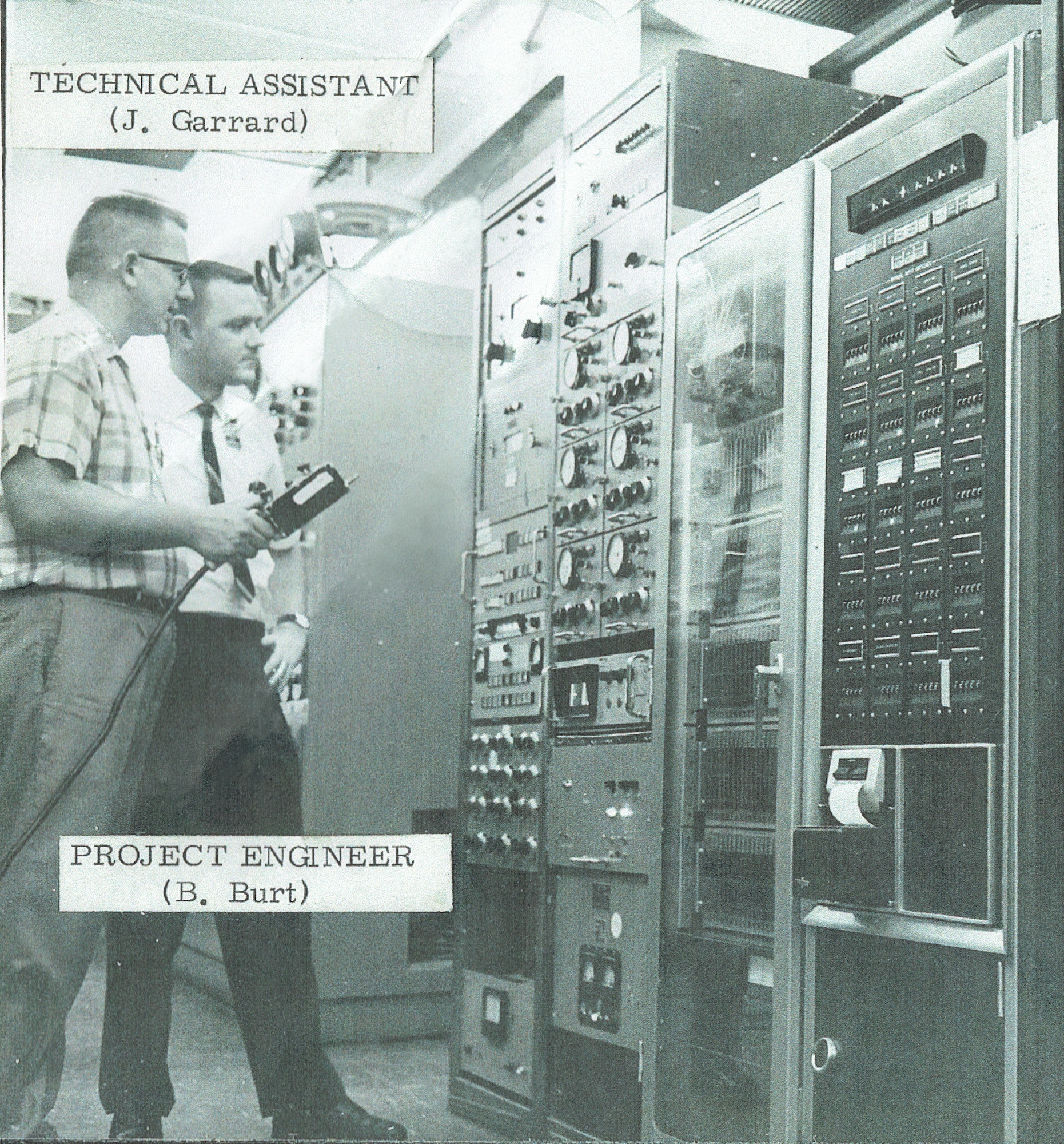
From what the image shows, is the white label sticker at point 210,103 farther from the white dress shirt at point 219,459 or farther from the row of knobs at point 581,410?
the row of knobs at point 581,410

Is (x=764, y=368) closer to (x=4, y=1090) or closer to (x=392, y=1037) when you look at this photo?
(x=392, y=1037)

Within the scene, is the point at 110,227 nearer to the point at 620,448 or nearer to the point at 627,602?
the point at 620,448

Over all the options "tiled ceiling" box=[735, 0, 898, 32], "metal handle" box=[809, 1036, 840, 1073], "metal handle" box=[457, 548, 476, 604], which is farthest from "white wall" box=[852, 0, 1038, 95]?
"metal handle" box=[809, 1036, 840, 1073]

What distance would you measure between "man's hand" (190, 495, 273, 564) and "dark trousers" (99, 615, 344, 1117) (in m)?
0.17

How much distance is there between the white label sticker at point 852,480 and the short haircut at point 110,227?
1767mm

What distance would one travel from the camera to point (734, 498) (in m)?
3.80

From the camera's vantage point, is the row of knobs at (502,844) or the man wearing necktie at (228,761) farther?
the row of knobs at (502,844)

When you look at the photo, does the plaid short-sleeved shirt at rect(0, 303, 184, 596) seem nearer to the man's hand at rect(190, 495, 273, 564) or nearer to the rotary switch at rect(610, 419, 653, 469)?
the man's hand at rect(190, 495, 273, 564)

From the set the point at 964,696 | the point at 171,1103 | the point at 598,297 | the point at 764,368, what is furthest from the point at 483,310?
the point at 171,1103

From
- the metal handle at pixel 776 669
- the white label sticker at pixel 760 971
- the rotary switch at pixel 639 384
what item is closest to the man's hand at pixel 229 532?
the rotary switch at pixel 639 384

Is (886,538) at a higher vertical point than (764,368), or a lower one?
lower

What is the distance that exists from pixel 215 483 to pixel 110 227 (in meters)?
0.70

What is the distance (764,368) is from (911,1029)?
5.41ft

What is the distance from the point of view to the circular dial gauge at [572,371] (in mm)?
4238
